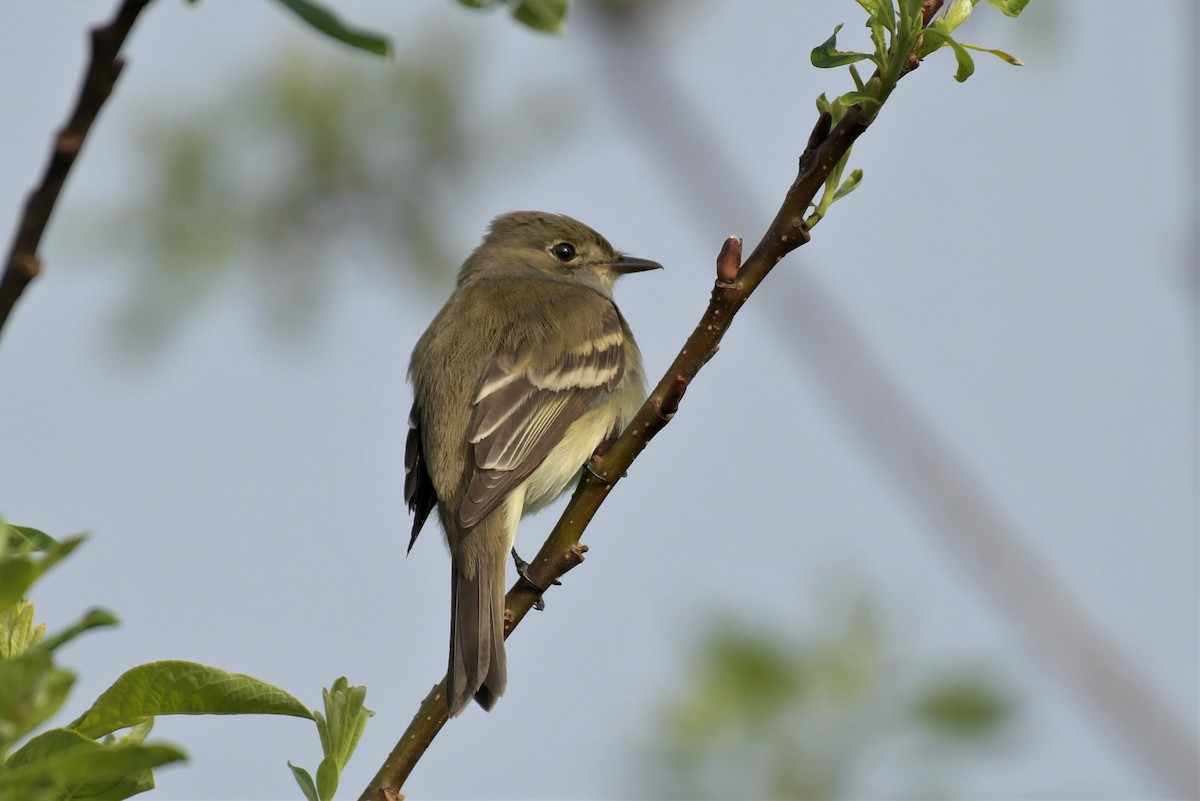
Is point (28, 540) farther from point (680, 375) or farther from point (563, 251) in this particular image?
point (563, 251)

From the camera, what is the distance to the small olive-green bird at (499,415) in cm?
519

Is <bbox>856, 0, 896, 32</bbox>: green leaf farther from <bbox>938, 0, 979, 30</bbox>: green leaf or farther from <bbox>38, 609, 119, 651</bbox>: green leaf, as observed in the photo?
<bbox>38, 609, 119, 651</bbox>: green leaf

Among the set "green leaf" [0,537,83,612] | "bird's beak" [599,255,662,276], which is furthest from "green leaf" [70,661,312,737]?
"bird's beak" [599,255,662,276]

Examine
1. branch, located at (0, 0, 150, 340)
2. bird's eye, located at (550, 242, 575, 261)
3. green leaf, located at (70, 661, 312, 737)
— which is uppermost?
branch, located at (0, 0, 150, 340)

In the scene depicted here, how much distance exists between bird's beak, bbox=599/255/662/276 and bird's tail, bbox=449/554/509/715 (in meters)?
2.61

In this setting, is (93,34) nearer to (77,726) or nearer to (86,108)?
(86,108)

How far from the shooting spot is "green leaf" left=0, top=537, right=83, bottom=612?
1794mm

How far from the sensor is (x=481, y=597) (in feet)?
16.5

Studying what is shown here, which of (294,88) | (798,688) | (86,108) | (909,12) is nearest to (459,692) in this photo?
(798,688)

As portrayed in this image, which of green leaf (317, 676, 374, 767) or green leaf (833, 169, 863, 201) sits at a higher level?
green leaf (833, 169, 863, 201)

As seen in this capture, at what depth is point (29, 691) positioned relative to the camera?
1.82 meters

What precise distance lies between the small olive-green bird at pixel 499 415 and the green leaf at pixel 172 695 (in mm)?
2136

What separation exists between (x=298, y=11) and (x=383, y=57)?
0.11 m

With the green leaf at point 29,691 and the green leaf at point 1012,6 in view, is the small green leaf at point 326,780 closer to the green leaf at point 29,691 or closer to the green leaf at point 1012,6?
the green leaf at point 29,691
